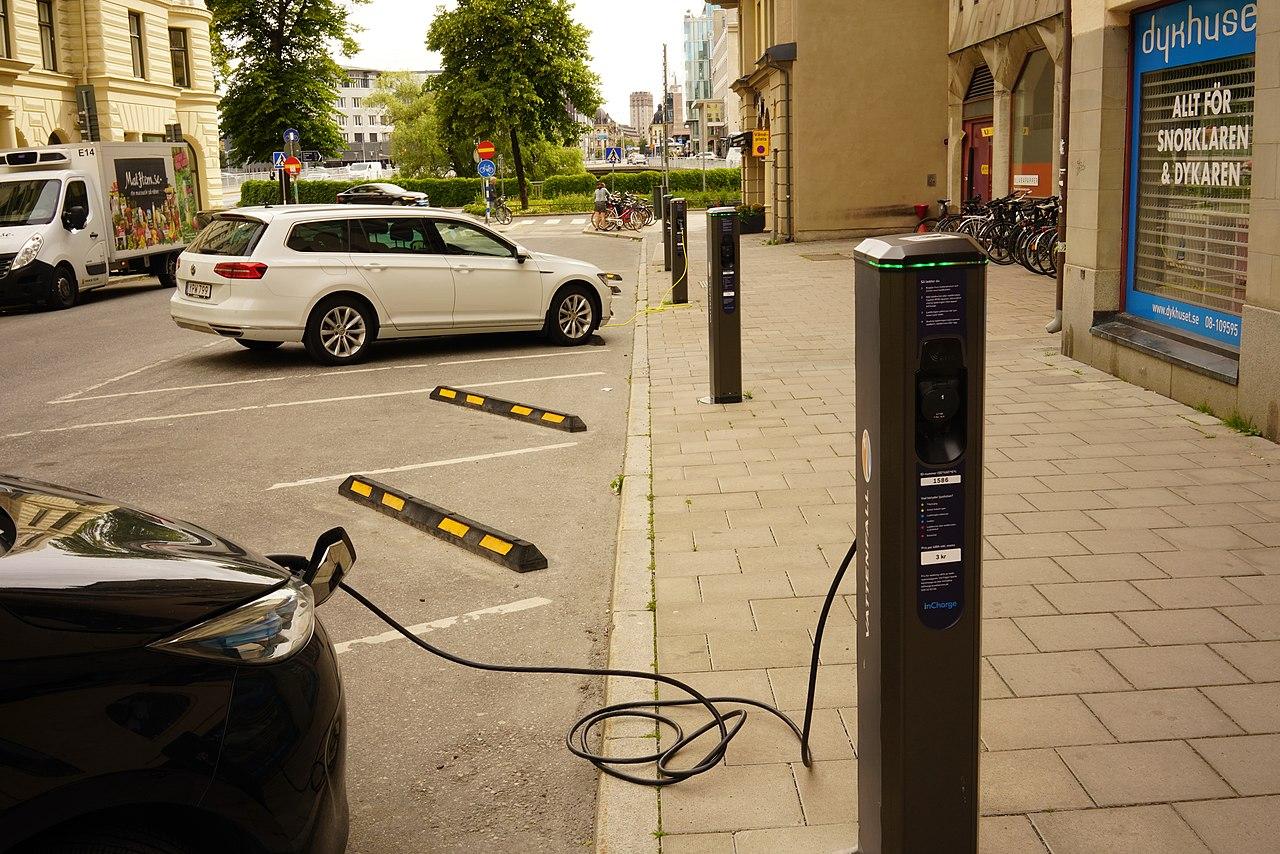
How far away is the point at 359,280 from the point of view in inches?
515

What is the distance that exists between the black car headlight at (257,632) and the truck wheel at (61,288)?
765 inches

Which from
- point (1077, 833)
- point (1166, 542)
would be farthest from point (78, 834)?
point (1166, 542)

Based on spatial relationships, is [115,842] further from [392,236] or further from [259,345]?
[259,345]

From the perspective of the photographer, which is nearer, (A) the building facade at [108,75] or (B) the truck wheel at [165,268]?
(B) the truck wheel at [165,268]

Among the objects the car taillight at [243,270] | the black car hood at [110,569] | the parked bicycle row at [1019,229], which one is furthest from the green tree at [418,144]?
the black car hood at [110,569]

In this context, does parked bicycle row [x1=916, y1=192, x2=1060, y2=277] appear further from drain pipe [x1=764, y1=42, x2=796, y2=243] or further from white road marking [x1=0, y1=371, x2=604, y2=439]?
white road marking [x1=0, y1=371, x2=604, y2=439]

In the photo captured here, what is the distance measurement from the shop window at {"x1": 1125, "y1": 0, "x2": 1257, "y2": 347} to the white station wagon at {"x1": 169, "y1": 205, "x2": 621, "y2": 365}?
6.11 metres

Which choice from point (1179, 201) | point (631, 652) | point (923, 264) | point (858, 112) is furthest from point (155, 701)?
point (858, 112)

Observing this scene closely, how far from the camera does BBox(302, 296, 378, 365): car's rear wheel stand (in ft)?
42.8

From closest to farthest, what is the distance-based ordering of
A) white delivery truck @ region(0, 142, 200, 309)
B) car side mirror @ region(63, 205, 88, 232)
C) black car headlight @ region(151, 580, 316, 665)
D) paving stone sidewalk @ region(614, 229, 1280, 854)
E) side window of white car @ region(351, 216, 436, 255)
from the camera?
black car headlight @ region(151, 580, 316, 665) < paving stone sidewalk @ region(614, 229, 1280, 854) < side window of white car @ region(351, 216, 436, 255) < white delivery truck @ region(0, 142, 200, 309) < car side mirror @ region(63, 205, 88, 232)

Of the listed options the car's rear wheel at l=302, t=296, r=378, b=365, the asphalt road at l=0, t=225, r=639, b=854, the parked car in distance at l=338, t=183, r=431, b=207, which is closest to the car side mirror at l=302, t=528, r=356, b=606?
the asphalt road at l=0, t=225, r=639, b=854

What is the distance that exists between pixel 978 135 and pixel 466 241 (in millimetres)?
15626

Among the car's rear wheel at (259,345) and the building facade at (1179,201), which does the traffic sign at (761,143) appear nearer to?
the car's rear wheel at (259,345)

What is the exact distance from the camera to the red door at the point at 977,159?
25.8 m
